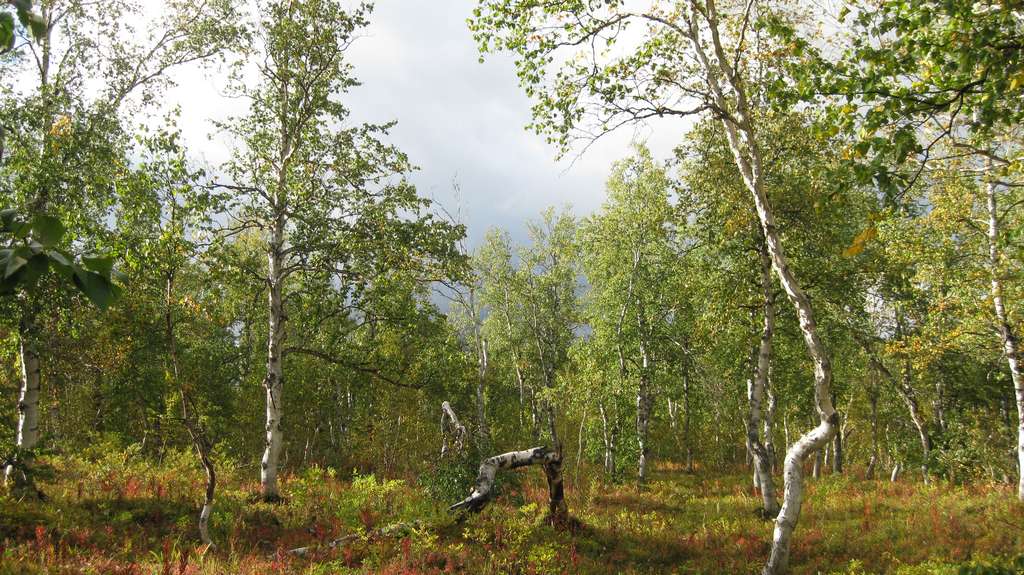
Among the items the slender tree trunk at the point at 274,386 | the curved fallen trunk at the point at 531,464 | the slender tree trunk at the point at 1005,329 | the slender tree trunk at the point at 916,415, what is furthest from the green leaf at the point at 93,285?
the slender tree trunk at the point at 916,415

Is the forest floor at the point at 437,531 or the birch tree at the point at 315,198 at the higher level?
the birch tree at the point at 315,198

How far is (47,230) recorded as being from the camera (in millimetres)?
1270

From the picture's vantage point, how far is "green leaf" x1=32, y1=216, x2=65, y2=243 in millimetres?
1259

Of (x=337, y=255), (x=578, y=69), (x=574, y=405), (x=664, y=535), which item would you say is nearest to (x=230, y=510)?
(x=337, y=255)

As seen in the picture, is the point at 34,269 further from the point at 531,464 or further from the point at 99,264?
the point at 531,464

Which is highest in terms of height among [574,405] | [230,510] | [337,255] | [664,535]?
[337,255]

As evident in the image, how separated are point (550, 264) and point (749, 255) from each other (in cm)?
2051

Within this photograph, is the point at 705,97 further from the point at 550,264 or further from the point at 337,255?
the point at 550,264

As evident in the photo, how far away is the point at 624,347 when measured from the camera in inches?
900

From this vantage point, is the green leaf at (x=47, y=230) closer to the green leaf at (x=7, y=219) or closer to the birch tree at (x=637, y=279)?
the green leaf at (x=7, y=219)

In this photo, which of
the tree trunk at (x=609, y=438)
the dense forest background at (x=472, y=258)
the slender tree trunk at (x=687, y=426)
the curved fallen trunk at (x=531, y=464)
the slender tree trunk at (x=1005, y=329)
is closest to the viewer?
the dense forest background at (x=472, y=258)

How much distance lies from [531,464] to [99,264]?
34.7 ft

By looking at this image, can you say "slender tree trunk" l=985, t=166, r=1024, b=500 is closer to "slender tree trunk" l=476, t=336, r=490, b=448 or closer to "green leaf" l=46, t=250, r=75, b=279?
"slender tree trunk" l=476, t=336, r=490, b=448

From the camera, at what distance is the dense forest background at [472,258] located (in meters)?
5.03
